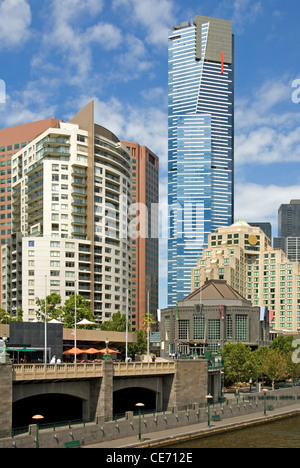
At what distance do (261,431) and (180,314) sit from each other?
7619 cm

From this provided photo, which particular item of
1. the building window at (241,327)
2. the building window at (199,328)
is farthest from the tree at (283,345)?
the building window at (199,328)

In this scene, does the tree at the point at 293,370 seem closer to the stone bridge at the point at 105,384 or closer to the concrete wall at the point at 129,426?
the concrete wall at the point at 129,426

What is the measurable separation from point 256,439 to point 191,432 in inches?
319

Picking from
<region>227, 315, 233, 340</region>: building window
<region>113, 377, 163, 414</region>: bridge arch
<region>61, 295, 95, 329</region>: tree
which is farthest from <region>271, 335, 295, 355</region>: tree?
<region>113, 377, 163, 414</region>: bridge arch

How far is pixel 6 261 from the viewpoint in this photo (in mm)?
175750

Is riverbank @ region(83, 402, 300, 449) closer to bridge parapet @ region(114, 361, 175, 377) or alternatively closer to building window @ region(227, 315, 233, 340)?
bridge parapet @ region(114, 361, 175, 377)

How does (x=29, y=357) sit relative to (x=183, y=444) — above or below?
above

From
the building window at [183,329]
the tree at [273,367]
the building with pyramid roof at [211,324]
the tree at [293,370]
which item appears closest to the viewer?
the tree at [273,367]

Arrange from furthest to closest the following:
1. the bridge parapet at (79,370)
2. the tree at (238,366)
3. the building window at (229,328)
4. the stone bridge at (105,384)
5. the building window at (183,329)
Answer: the building window at (183,329) < the building window at (229,328) < the tree at (238,366) < the bridge parapet at (79,370) < the stone bridge at (105,384)

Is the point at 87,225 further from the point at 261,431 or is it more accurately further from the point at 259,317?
the point at 261,431

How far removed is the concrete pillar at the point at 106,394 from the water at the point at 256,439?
11.7m

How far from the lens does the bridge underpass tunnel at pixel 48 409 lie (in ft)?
268

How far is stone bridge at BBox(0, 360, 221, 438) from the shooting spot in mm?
66938
